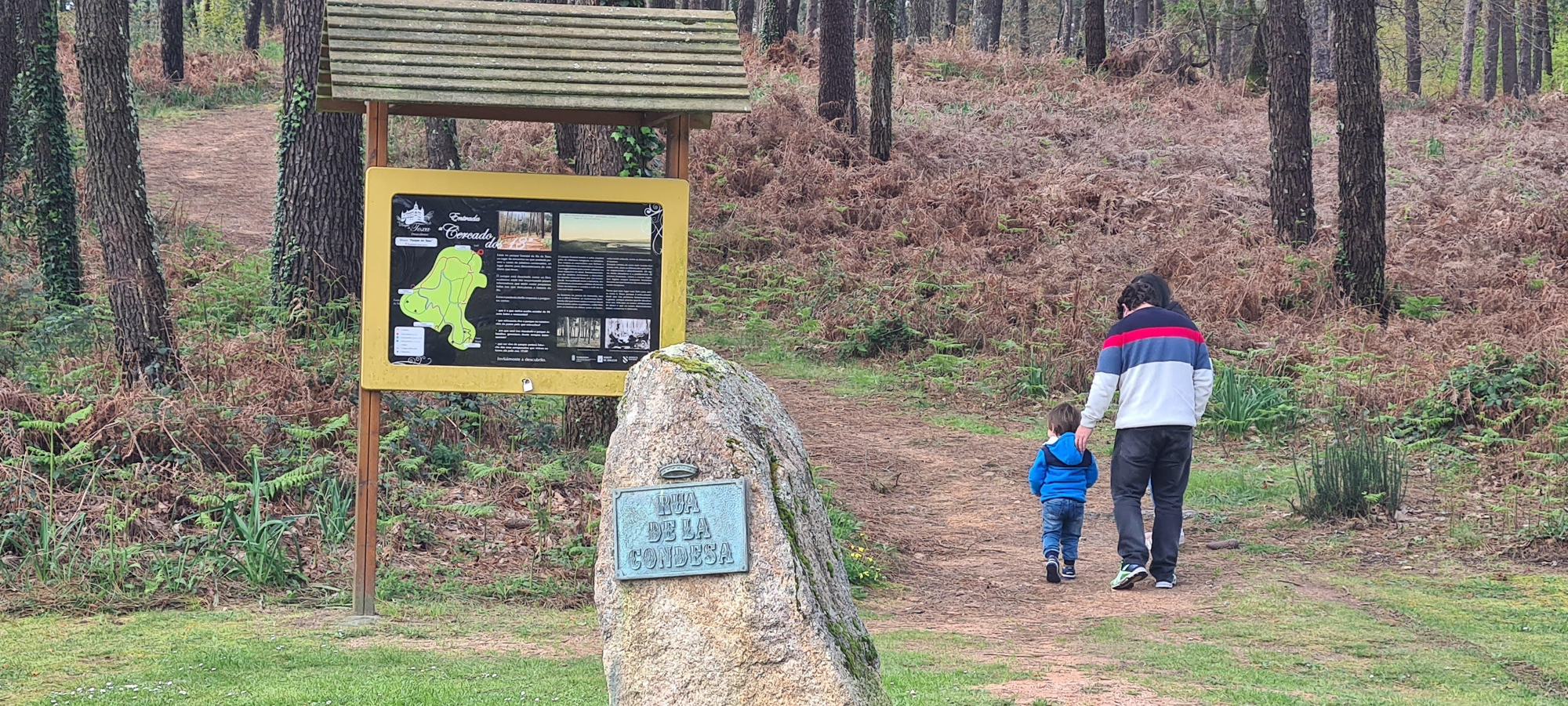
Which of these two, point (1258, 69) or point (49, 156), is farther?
point (1258, 69)

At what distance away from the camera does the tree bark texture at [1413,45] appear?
3334cm

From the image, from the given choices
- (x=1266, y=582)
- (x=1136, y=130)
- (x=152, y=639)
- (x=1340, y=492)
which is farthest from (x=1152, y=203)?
(x=152, y=639)

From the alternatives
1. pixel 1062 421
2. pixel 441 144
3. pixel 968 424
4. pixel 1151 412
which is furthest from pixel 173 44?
pixel 1151 412

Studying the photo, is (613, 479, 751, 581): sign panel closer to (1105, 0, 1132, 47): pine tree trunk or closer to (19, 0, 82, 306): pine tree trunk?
(19, 0, 82, 306): pine tree trunk

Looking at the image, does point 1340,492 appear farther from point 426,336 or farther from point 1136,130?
point 1136,130

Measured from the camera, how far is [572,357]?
6.71 meters

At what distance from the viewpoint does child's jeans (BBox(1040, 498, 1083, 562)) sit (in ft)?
27.2

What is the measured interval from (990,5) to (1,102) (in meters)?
29.7

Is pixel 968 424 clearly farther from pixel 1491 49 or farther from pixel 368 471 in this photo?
pixel 1491 49

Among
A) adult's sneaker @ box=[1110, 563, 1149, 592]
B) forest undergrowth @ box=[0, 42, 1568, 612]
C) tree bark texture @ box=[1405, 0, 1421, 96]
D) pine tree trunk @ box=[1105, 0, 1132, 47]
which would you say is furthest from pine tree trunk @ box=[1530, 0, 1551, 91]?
adult's sneaker @ box=[1110, 563, 1149, 592]

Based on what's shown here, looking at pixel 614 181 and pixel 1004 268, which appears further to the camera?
pixel 1004 268

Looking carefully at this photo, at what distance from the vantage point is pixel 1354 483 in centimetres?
956

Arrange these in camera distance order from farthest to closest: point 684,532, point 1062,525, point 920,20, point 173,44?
point 920,20 → point 173,44 → point 1062,525 → point 684,532

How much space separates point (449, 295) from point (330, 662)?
1845mm
